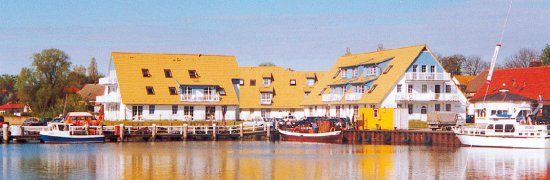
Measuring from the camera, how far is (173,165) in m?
52.8

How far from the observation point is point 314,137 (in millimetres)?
78312

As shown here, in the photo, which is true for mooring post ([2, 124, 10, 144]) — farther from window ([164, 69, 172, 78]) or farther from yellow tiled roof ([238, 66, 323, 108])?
yellow tiled roof ([238, 66, 323, 108])

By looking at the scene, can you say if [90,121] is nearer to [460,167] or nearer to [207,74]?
[207,74]

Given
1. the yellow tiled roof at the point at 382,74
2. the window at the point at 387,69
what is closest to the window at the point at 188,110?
the yellow tiled roof at the point at 382,74

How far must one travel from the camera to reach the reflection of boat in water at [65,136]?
75188mm

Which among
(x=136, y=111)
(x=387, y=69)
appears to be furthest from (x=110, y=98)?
(x=387, y=69)

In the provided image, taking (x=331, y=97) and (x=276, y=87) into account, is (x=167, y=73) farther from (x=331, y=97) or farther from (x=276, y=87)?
(x=331, y=97)

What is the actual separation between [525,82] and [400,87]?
40.9ft

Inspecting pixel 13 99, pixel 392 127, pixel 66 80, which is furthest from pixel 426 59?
pixel 13 99

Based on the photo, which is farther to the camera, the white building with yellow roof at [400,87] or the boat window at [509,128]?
the white building with yellow roof at [400,87]

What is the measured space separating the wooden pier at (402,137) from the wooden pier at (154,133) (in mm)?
9034

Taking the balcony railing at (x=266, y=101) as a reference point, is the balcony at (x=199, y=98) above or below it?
above

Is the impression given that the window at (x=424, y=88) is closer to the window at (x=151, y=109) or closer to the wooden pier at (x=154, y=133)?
the wooden pier at (x=154, y=133)

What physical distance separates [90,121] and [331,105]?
98.6 ft
